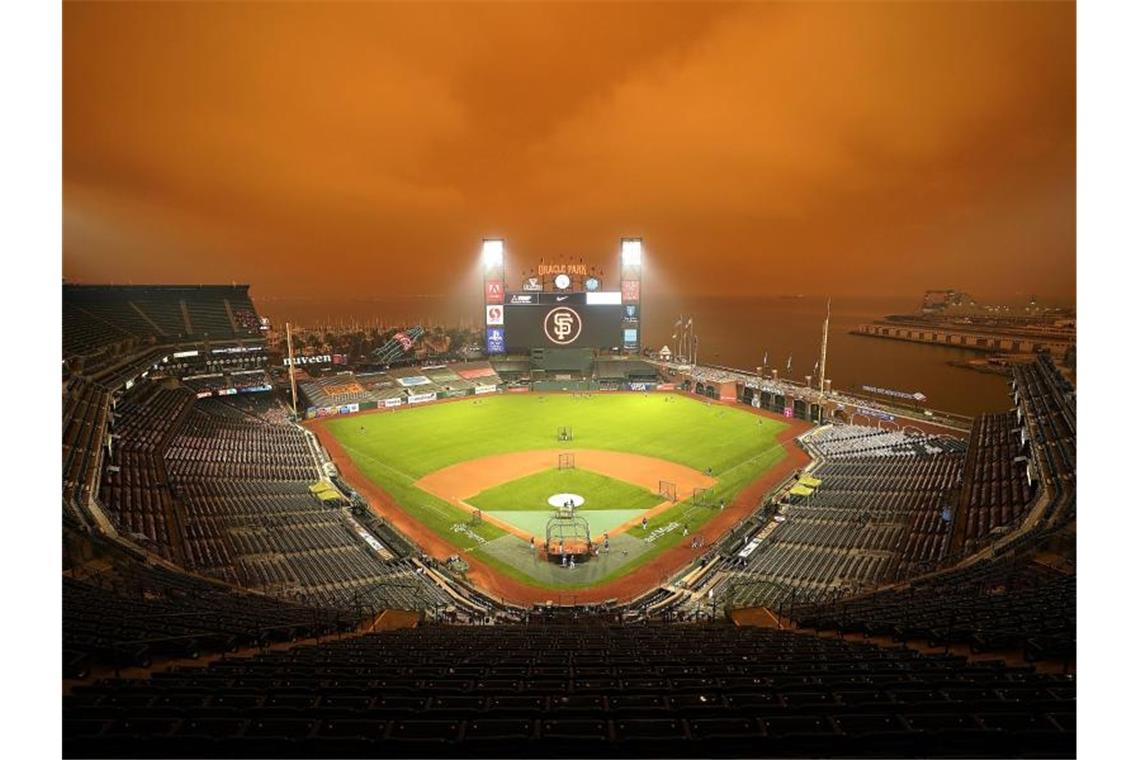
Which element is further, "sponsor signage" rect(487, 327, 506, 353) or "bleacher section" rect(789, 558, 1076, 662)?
"sponsor signage" rect(487, 327, 506, 353)

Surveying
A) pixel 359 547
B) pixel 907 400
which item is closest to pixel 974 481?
pixel 359 547

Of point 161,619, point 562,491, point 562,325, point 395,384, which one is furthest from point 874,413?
point 161,619

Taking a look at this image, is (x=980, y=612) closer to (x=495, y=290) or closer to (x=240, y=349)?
(x=495, y=290)

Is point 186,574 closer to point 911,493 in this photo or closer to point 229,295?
point 911,493

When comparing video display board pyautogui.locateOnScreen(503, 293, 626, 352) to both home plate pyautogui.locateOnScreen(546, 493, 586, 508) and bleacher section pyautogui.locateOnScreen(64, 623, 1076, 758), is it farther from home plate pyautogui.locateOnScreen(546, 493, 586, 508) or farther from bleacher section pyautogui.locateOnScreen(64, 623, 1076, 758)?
bleacher section pyautogui.locateOnScreen(64, 623, 1076, 758)

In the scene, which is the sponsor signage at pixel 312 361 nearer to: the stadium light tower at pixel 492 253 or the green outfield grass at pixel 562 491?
the stadium light tower at pixel 492 253

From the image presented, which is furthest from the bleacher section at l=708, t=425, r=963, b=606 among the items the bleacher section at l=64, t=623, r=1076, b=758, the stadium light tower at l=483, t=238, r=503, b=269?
the stadium light tower at l=483, t=238, r=503, b=269
